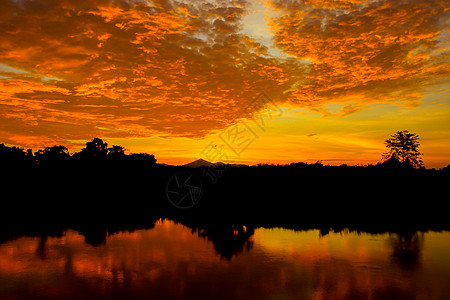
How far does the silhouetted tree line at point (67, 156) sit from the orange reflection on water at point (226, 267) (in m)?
36.9

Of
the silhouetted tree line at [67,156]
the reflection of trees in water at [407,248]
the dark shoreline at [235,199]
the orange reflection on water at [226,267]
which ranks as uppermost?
the silhouetted tree line at [67,156]

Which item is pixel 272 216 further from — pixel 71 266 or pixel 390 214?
pixel 71 266

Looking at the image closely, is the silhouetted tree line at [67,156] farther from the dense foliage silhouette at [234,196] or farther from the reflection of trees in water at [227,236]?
the reflection of trees in water at [227,236]

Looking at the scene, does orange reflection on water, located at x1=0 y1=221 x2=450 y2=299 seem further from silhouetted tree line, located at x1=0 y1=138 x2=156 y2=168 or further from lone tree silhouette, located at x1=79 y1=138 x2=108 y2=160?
lone tree silhouette, located at x1=79 y1=138 x2=108 y2=160

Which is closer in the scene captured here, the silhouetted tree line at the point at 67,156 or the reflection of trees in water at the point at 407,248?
the reflection of trees in water at the point at 407,248

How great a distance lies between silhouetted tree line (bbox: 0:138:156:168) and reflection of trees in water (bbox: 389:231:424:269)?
4762 centimetres

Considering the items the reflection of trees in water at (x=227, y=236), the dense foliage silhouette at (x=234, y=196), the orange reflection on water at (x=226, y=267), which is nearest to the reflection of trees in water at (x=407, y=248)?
the orange reflection on water at (x=226, y=267)

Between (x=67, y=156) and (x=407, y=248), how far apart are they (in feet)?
217

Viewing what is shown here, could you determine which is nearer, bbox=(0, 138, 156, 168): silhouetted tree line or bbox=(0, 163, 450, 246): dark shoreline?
bbox=(0, 163, 450, 246): dark shoreline

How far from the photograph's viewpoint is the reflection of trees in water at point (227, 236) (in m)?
19.5

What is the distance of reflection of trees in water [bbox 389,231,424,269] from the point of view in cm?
1694

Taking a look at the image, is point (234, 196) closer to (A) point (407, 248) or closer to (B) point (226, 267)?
(A) point (407, 248)

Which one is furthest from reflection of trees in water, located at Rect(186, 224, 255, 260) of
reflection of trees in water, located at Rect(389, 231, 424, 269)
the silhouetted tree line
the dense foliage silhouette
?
the silhouetted tree line

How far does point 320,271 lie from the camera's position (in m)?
15.3
